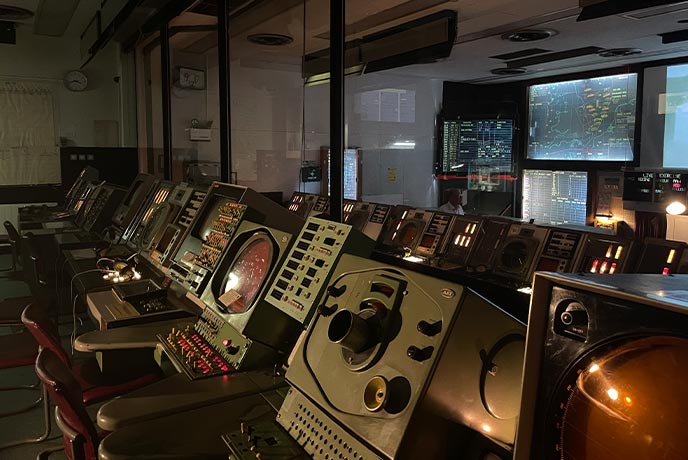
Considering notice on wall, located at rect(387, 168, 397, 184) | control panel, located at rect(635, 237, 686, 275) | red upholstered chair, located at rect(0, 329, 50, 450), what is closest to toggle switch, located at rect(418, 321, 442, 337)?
red upholstered chair, located at rect(0, 329, 50, 450)

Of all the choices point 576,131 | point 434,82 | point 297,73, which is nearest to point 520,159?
point 576,131

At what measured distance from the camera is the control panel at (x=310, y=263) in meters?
1.82

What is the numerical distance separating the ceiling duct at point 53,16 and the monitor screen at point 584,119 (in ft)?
22.0

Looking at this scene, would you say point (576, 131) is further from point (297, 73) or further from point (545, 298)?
point (545, 298)

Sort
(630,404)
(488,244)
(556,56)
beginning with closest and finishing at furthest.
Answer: (630,404) → (488,244) → (556,56)

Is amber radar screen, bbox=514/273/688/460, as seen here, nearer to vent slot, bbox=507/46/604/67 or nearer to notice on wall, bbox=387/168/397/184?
vent slot, bbox=507/46/604/67

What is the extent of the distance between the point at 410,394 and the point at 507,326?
0.26 meters

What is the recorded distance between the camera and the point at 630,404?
2.54 ft

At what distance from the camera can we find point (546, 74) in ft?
29.4

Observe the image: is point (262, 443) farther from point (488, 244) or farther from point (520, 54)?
point (520, 54)

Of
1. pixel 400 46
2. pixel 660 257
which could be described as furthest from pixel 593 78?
pixel 660 257

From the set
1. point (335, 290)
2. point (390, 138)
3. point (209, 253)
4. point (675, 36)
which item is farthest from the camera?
point (390, 138)

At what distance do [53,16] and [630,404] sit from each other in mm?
7193

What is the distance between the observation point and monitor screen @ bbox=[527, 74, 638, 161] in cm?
796
